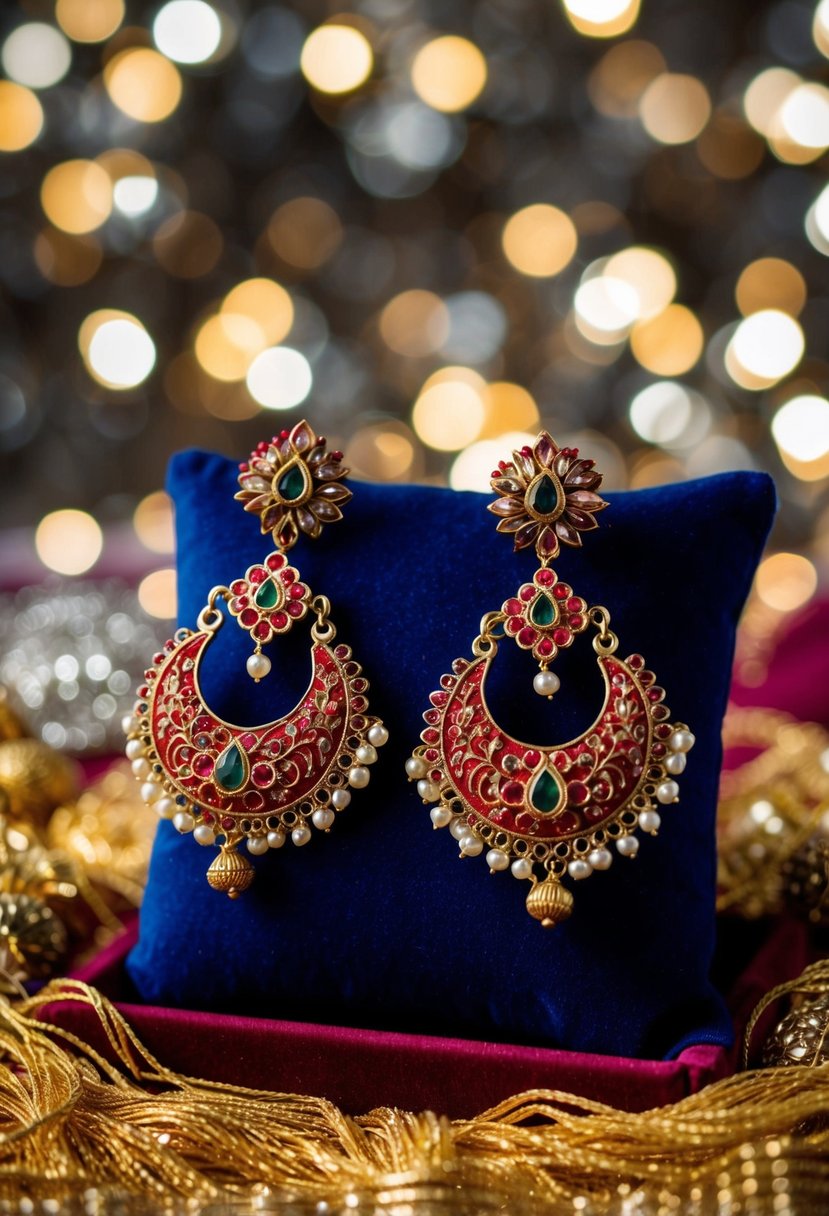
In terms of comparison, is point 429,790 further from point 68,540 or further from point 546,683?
point 68,540

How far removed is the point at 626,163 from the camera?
2.41 meters

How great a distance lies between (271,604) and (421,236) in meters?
1.91

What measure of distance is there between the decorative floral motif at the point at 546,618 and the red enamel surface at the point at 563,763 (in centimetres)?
3

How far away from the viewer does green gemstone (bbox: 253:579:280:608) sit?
2.74ft

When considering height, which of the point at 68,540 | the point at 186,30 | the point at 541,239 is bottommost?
the point at 68,540

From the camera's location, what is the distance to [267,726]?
0.82 metres

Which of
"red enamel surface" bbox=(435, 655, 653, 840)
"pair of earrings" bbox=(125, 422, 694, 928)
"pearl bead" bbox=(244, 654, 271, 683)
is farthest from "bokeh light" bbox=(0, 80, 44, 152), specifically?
"red enamel surface" bbox=(435, 655, 653, 840)

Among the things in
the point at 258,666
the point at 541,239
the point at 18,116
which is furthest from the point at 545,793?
the point at 18,116

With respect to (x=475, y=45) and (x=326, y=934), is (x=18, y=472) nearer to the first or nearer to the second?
(x=475, y=45)

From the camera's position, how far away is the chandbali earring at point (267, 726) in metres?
0.81

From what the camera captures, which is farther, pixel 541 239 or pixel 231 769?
pixel 541 239

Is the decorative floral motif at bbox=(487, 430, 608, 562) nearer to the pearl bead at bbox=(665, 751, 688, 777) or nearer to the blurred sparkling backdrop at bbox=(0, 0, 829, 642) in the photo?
the pearl bead at bbox=(665, 751, 688, 777)

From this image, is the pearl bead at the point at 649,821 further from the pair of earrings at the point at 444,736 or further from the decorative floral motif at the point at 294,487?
the decorative floral motif at the point at 294,487

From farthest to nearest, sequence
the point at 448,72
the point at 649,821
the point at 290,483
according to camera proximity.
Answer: the point at 448,72
the point at 290,483
the point at 649,821
